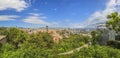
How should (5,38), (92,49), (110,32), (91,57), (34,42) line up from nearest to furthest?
(91,57), (92,49), (110,32), (34,42), (5,38)

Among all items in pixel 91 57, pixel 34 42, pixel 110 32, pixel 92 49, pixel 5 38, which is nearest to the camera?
pixel 91 57

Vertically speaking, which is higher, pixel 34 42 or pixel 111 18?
pixel 111 18

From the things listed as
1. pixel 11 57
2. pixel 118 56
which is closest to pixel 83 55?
pixel 118 56

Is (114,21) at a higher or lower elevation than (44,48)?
higher

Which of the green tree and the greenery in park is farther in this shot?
the green tree

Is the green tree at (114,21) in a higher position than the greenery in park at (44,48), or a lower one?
higher

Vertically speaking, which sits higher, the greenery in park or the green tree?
the green tree

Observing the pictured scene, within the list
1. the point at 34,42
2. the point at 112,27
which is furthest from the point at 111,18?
the point at 34,42

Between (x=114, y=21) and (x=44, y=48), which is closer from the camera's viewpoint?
(x=44, y=48)

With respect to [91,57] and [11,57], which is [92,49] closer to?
[91,57]

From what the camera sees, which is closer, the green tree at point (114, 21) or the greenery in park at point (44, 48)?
the greenery in park at point (44, 48)

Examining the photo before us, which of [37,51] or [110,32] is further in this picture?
[110,32]
